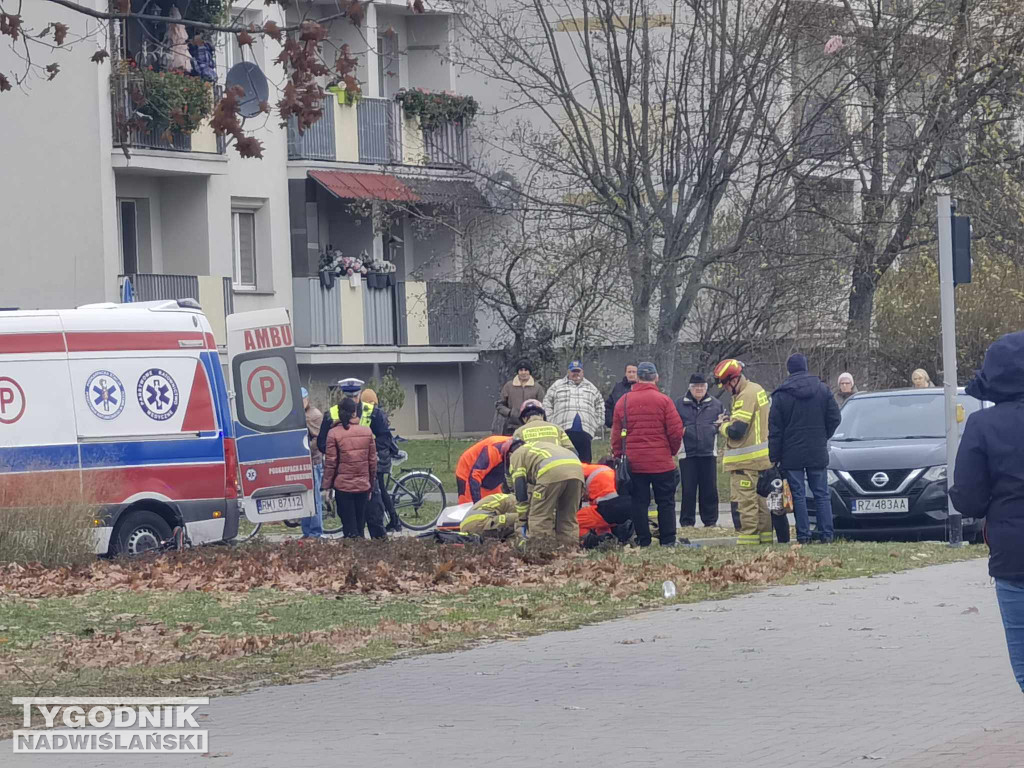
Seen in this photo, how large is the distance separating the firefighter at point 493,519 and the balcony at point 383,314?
16.6 m

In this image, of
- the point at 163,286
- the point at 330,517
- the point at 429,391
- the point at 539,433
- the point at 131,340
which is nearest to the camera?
the point at 539,433

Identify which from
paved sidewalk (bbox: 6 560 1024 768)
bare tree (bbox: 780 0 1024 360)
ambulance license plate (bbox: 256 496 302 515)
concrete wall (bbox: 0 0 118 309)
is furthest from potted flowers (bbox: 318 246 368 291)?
paved sidewalk (bbox: 6 560 1024 768)

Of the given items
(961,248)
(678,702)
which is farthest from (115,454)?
(678,702)

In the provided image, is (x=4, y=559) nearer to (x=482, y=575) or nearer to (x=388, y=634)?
(x=482, y=575)

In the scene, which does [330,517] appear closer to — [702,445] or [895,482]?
[702,445]

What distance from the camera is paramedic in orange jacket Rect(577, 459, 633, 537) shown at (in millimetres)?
16875

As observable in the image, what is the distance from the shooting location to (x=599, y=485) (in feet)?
55.6

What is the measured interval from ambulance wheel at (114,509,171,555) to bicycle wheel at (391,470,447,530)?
5.36m

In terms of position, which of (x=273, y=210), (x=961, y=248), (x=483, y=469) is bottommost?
(x=483, y=469)

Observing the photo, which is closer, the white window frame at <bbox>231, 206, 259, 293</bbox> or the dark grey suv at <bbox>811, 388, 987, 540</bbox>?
the dark grey suv at <bbox>811, 388, 987, 540</bbox>

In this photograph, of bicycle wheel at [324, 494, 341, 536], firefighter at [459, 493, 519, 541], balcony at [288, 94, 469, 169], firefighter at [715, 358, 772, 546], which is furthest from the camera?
balcony at [288, 94, 469, 169]

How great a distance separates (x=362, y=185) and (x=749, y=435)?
1677 cm

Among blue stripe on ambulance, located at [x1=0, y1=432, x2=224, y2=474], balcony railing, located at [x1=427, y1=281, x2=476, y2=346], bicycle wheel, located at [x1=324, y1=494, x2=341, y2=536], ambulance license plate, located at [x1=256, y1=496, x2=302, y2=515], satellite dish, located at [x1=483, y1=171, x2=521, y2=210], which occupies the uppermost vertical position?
satellite dish, located at [x1=483, y1=171, x2=521, y2=210]

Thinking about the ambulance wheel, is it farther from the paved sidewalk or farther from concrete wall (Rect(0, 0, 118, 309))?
concrete wall (Rect(0, 0, 118, 309))
